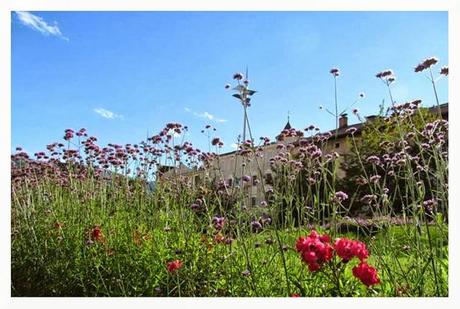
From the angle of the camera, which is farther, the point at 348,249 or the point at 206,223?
the point at 206,223

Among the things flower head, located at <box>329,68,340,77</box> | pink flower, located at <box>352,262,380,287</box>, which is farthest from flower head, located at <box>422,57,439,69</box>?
pink flower, located at <box>352,262,380,287</box>

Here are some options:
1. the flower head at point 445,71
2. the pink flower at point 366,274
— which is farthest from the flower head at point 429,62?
the pink flower at point 366,274

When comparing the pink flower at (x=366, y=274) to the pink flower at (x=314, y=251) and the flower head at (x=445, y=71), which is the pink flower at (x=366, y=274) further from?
the flower head at (x=445, y=71)

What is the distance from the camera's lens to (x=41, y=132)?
Answer: 8.59ft

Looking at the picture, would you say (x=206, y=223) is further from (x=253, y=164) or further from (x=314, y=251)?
(x=314, y=251)

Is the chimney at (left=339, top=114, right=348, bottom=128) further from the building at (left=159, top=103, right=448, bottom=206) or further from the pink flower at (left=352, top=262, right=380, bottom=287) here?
the pink flower at (left=352, top=262, right=380, bottom=287)

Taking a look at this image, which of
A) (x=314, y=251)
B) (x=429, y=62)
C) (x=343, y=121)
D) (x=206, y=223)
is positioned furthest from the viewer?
(x=206, y=223)

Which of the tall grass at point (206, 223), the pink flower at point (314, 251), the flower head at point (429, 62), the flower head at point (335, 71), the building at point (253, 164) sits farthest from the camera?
the building at point (253, 164)

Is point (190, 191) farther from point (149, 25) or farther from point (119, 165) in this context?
point (149, 25)

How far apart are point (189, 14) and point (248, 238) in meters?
1.15

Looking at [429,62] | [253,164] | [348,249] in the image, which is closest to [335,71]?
[429,62]
